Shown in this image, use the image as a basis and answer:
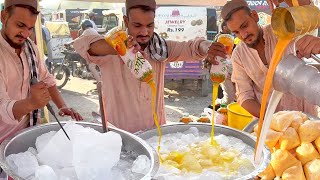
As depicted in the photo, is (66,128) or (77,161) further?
(66,128)

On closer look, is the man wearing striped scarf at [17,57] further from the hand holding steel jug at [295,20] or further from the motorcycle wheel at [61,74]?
the motorcycle wheel at [61,74]

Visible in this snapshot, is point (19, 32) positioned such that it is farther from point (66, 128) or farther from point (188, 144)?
point (188, 144)

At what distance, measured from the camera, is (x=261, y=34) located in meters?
2.73

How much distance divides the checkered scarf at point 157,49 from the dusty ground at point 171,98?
4.61 metres

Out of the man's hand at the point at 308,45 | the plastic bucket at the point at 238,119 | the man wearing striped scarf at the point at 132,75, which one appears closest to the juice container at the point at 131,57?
the man wearing striped scarf at the point at 132,75

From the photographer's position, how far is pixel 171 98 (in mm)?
9125

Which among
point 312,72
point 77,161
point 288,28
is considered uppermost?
point 288,28

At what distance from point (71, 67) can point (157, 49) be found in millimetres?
9653

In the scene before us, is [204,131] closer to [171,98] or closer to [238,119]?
[238,119]

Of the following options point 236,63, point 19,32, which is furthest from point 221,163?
point 19,32

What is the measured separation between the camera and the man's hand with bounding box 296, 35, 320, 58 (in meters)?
1.96

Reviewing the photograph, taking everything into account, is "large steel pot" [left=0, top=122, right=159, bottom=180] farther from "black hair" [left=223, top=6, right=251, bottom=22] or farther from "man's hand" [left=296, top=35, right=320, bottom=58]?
"black hair" [left=223, top=6, right=251, bottom=22]

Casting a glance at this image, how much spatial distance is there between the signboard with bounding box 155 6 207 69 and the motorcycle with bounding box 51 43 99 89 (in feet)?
9.53

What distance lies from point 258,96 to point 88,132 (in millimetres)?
1675
